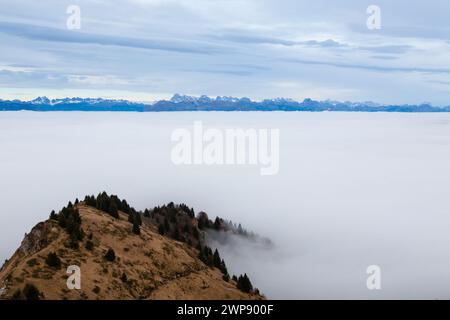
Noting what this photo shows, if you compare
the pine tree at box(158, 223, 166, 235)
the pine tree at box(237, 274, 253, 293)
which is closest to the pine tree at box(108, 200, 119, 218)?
the pine tree at box(158, 223, 166, 235)

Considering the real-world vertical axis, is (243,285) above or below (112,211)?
below

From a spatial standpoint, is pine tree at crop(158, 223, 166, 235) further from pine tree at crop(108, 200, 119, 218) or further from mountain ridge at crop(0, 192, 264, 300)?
pine tree at crop(108, 200, 119, 218)

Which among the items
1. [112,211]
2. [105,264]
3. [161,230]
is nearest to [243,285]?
[161,230]

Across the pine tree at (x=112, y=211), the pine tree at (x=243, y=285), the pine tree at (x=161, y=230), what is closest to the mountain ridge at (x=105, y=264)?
the pine tree at (x=243, y=285)

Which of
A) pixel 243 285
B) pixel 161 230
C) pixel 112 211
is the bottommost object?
pixel 243 285

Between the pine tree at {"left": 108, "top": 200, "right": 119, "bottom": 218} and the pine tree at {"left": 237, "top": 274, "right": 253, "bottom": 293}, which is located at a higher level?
the pine tree at {"left": 108, "top": 200, "right": 119, "bottom": 218}

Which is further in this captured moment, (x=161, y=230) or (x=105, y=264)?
(x=161, y=230)

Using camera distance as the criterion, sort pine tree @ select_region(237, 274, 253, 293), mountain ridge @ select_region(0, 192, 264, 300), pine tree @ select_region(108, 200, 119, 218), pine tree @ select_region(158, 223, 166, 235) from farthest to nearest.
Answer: pine tree @ select_region(158, 223, 166, 235)
pine tree @ select_region(108, 200, 119, 218)
pine tree @ select_region(237, 274, 253, 293)
mountain ridge @ select_region(0, 192, 264, 300)

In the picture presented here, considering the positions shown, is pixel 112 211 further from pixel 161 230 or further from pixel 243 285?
pixel 243 285
